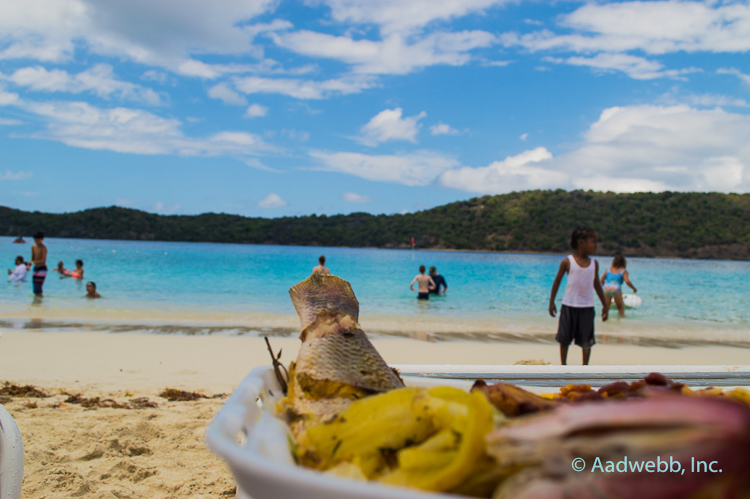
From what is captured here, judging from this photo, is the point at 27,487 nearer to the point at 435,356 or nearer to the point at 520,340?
the point at 435,356

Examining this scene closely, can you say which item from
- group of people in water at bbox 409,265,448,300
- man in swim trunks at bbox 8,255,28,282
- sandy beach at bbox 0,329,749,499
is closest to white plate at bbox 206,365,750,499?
sandy beach at bbox 0,329,749,499

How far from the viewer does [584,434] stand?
418 millimetres

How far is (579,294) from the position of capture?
5.67m

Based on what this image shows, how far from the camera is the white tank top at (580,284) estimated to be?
561 cm

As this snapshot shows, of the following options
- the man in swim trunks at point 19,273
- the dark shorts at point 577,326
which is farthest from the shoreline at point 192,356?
the man in swim trunks at point 19,273

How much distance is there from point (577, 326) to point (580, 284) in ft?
1.74

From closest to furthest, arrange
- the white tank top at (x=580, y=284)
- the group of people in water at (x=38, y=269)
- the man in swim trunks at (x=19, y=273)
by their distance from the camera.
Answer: the white tank top at (x=580, y=284) < the group of people in water at (x=38, y=269) < the man in swim trunks at (x=19, y=273)

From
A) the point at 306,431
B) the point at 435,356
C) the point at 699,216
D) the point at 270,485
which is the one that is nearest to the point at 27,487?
the point at 306,431

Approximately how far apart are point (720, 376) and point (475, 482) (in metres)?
1.73

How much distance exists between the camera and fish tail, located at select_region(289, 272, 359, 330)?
914 mm

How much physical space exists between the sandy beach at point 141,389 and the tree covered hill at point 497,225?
62.6 m

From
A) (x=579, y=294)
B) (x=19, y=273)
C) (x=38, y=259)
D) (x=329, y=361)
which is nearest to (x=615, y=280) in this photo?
(x=579, y=294)

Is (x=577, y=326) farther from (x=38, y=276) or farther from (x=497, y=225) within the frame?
(x=497, y=225)

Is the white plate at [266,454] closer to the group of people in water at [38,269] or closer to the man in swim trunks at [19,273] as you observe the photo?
the group of people in water at [38,269]
